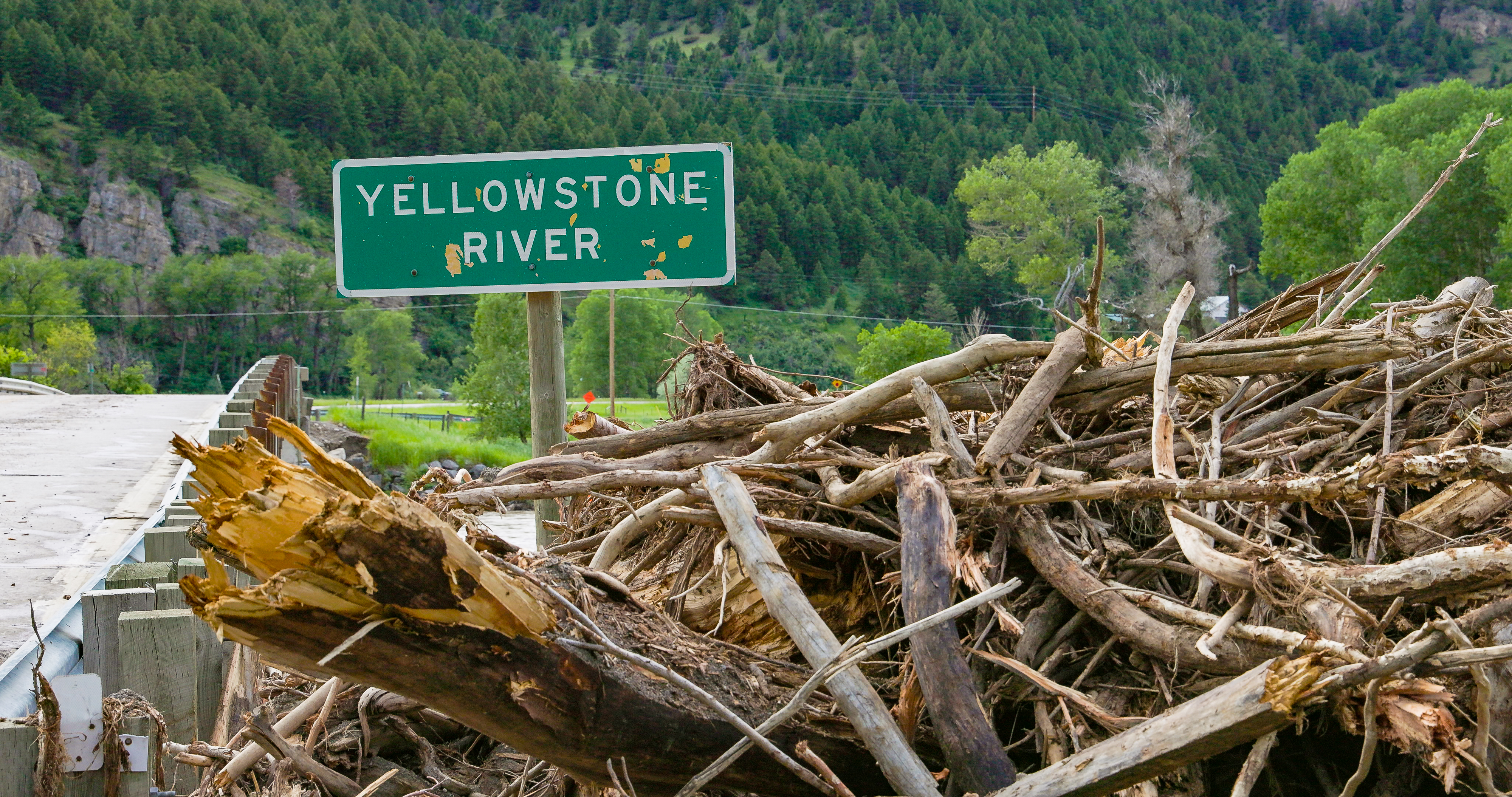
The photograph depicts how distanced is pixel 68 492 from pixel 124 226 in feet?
363

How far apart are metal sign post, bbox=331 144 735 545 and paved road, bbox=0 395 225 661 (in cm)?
202

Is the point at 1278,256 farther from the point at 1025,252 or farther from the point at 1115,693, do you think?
the point at 1115,693

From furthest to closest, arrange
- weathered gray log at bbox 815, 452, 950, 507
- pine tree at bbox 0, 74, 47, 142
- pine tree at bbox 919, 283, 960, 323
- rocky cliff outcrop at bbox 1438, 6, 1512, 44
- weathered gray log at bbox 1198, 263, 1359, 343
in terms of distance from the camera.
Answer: rocky cliff outcrop at bbox 1438, 6, 1512, 44
pine tree at bbox 0, 74, 47, 142
pine tree at bbox 919, 283, 960, 323
weathered gray log at bbox 1198, 263, 1359, 343
weathered gray log at bbox 815, 452, 950, 507

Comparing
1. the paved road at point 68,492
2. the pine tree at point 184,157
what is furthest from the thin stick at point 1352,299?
the pine tree at point 184,157

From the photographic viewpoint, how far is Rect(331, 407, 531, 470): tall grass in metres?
42.6

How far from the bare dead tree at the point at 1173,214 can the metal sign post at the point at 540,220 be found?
47329 mm

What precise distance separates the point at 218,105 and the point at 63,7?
2455cm

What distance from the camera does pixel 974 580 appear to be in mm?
2479

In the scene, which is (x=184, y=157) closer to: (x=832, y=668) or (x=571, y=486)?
(x=571, y=486)

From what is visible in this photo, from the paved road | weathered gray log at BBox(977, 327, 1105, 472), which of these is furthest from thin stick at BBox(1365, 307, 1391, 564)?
the paved road

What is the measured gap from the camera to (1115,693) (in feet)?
7.95

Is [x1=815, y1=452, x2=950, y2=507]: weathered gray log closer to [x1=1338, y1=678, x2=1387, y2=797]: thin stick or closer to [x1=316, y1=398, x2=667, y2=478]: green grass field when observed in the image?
[x1=1338, y1=678, x2=1387, y2=797]: thin stick

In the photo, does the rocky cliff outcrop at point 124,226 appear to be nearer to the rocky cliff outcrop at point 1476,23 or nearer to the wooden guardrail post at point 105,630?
the wooden guardrail post at point 105,630

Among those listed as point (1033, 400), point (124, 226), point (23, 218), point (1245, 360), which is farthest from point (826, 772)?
point (23, 218)
